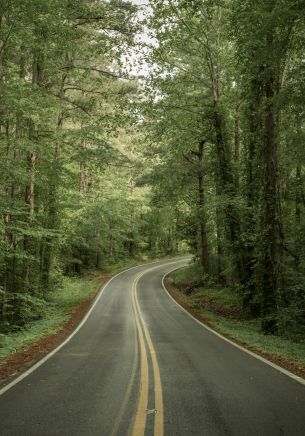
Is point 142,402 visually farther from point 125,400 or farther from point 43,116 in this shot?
point 43,116

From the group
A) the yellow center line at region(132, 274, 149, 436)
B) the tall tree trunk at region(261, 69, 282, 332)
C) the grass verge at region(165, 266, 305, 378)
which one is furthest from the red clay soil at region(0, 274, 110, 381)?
the tall tree trunk at region(261, 69, 282, 332)

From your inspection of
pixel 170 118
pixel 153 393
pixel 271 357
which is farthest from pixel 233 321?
pixel 153 393

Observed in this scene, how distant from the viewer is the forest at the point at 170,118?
11.5 m

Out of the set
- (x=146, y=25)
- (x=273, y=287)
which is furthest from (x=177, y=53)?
(x=273, y=287)

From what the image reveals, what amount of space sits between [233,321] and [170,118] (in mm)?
10572

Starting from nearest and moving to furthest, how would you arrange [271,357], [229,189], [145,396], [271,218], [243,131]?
Answer: [145,396] → [271,357] → [271,218] → [229,189] → [243,131]

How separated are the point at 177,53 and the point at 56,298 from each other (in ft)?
50.3

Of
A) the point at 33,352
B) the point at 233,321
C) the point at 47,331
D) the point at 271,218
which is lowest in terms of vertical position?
the point at 233,321

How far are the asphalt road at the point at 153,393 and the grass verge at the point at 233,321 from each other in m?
0.71

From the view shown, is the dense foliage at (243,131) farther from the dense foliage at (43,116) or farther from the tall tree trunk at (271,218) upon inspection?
the dense foliage at (43,116)

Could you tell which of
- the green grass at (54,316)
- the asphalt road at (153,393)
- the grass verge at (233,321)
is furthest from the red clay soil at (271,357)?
the green grass at (54,316)

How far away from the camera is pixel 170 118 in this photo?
2039 cm

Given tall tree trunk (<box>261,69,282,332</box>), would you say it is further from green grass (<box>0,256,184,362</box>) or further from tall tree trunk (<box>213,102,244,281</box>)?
green grass (<box>0,256,184,362</box>)

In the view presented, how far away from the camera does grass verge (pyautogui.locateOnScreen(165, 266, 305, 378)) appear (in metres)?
10.2
